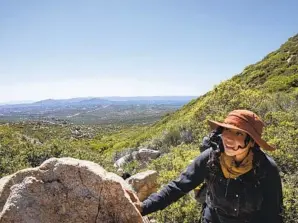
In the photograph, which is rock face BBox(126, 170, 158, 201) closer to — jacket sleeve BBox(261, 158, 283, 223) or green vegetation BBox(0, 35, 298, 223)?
green vegetation BBox(0, 35, 298, 223)

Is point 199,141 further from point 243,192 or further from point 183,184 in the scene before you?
point 243,192

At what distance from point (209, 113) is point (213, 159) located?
13177 mm

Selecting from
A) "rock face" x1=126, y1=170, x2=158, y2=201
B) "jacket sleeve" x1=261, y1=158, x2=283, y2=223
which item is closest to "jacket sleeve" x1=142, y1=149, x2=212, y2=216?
"jacket sleeve" x1=261, y1=158, x2=283, y2=223

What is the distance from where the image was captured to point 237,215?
3750 millimetres

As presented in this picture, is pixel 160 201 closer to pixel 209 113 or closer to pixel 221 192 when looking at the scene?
pixel 221 192

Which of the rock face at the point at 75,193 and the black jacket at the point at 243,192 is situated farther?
the rock face at the point at 75,193

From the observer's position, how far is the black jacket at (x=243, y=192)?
143 inches

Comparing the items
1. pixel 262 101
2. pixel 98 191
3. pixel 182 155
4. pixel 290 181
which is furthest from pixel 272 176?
pixel 262 101

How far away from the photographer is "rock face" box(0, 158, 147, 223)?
14.3ft

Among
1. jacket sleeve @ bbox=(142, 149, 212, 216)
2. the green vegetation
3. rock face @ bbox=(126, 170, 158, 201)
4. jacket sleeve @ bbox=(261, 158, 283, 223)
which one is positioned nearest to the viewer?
jacket sleeve @ bbox=(261, 158, 283, 223)

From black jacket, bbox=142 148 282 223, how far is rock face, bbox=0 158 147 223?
0.93m

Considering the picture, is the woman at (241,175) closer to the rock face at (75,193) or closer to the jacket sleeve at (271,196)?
the jacket sleeve at (271,196)

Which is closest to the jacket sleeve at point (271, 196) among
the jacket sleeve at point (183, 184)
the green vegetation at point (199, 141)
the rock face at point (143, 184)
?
the jacket sleeve at point (183, 184)

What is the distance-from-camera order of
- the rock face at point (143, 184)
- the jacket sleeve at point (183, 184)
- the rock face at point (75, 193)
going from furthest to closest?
the rock face at point (143, 184) < the rock face at point (75, 193) < the jacket sleeve at point (183, 184)
